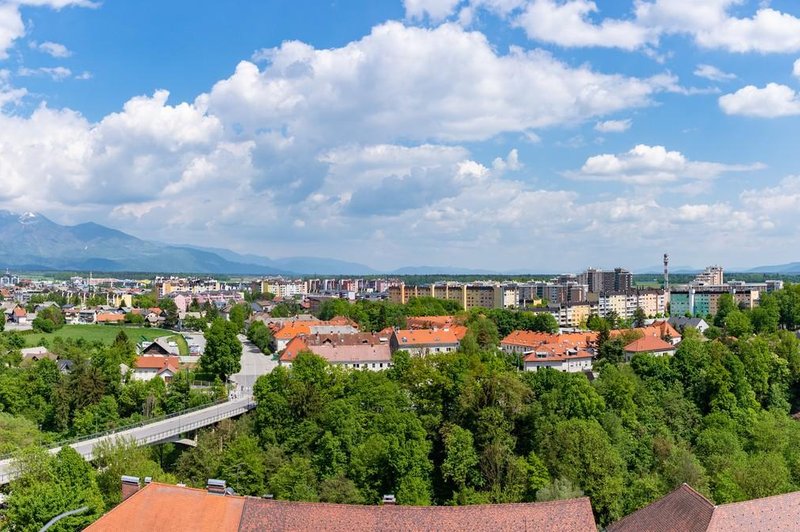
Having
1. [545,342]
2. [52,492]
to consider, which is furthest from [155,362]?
[52,492]

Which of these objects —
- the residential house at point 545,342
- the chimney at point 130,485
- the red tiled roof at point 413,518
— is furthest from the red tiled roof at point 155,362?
the red tiled roof at point 413,518

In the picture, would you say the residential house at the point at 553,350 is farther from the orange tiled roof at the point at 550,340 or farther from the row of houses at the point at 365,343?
the row of houses at the point at 365,343

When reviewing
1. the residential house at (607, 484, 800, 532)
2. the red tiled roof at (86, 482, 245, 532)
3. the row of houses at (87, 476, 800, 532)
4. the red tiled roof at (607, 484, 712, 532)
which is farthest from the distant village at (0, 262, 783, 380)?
the red tiled roof at (86, 482, 245, 532)

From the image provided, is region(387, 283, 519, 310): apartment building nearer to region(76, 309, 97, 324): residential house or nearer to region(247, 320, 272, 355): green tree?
region(247, 320, 272, 355): green tree

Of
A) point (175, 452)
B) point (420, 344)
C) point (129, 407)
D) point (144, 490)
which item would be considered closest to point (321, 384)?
point (175, 452)

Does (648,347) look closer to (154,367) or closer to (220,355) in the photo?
(220,355)

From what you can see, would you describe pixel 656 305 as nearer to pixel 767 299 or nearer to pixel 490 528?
pixel 767 299
